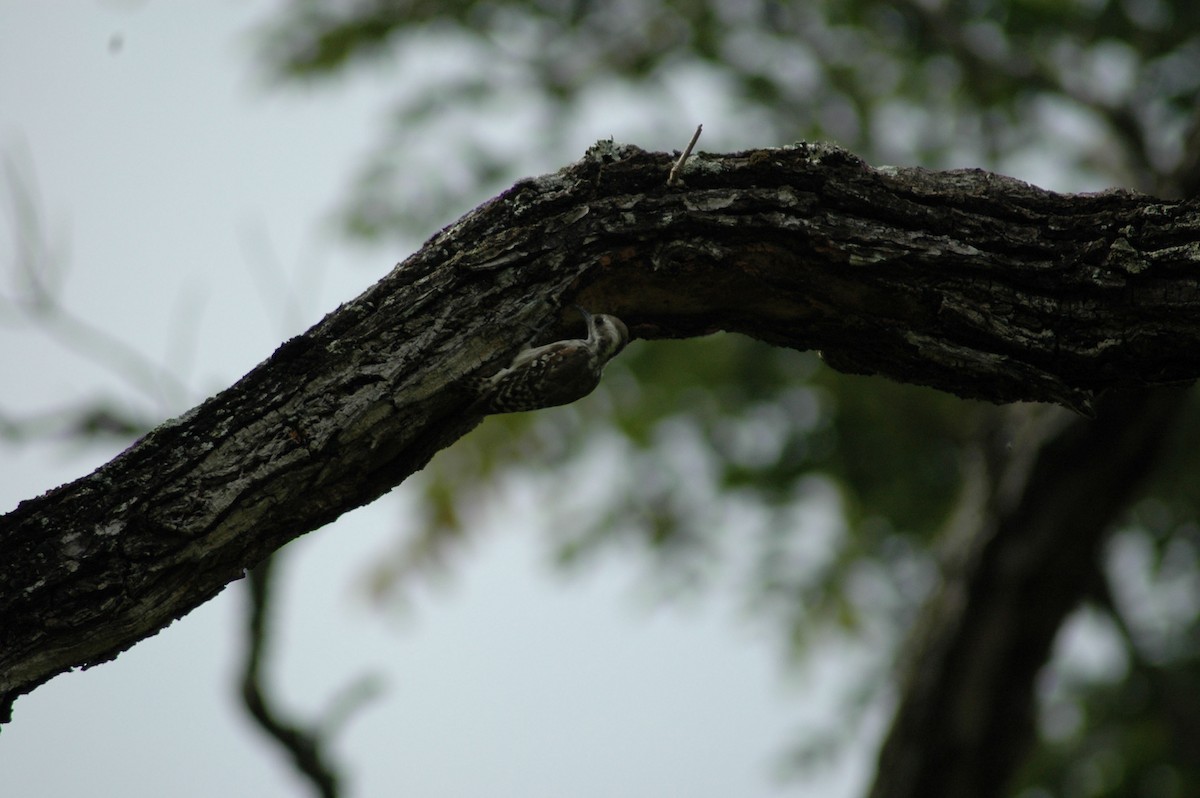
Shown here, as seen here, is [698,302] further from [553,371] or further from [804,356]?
[804,356]

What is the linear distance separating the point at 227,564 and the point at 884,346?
2129 mm

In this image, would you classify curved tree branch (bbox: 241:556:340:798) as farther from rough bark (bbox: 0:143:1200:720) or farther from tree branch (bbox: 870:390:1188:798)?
tree branch (bbox: 870:390:1188:798)

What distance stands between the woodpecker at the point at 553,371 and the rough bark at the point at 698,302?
0.06 metres

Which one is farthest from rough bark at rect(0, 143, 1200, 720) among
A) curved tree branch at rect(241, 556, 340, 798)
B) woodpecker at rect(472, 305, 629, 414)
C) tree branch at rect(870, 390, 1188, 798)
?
tree branch at rect(870, 390, 1188, 798)

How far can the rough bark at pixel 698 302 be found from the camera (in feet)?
10.0

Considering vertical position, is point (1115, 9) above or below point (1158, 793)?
above

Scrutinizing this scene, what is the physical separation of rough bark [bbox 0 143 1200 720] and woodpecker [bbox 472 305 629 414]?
0.06 meters

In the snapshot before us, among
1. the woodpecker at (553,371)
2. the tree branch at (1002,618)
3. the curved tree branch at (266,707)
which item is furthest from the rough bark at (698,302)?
the tree branch at (1002,618)

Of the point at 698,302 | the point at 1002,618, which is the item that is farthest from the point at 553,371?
the point at 1002,618

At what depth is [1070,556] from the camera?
6340 millimetres

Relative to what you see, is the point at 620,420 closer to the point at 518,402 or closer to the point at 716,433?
the point at 716,433

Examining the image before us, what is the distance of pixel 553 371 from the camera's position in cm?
374

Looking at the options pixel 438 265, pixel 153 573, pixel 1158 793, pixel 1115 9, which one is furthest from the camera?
pixel 1158 793

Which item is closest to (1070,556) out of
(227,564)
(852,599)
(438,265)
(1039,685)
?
(1039,685)
